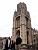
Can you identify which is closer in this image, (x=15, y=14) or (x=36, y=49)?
(x=36, y=49)

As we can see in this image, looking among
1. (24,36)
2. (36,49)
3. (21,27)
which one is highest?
(21,27)

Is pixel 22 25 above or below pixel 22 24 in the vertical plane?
below

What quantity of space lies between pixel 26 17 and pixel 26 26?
11.8 ft

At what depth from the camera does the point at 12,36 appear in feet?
172

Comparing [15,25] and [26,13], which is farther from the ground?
[26,13]

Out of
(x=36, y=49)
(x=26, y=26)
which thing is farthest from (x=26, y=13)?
(x=36, y=49)

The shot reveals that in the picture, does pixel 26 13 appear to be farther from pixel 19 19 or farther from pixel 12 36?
pixel 12 36

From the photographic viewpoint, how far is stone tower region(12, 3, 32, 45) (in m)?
50.9

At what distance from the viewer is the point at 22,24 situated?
51.1m

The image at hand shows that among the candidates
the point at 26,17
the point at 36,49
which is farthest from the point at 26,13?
the point at 36,49

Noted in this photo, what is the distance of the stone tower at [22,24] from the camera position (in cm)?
5091

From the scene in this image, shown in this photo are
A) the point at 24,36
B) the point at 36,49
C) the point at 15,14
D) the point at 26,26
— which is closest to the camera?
the point at 36,49

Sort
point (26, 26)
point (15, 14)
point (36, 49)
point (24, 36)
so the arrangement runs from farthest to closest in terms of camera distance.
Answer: point (15, 14)
point (26, 26)
point (24, 36)
point (36, 49)

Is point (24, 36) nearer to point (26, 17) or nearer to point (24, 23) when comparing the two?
point (24, 23)
